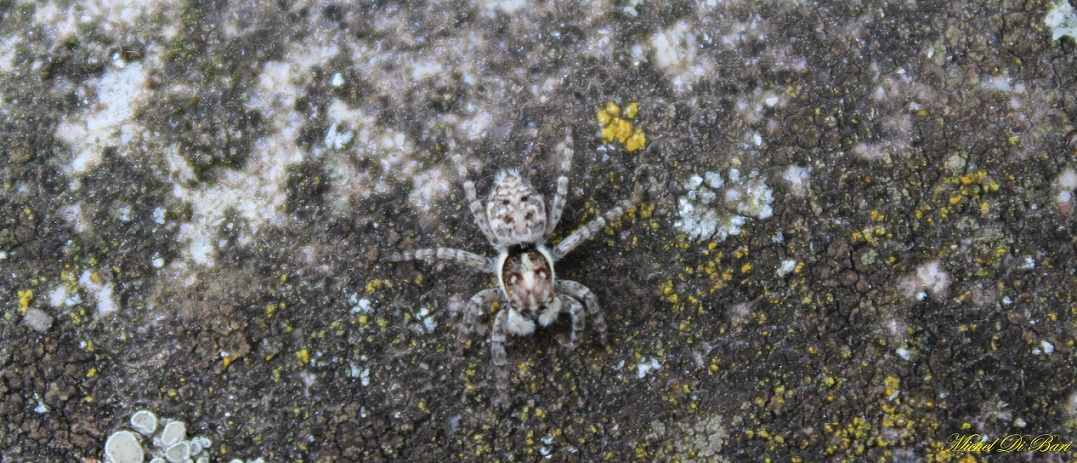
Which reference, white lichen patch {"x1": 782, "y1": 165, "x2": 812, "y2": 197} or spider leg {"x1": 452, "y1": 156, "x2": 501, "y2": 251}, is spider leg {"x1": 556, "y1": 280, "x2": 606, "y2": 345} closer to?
spider leg {"x1": 452, "y1": 156, "x2": 501, "y2": 251}

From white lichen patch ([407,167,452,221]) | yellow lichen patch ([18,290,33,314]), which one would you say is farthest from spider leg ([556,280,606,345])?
yellow lichen patch ([18,290,33,314])

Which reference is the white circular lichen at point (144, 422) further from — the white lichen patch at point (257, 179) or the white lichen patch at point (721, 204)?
the white lichen patch at point (721, 204)

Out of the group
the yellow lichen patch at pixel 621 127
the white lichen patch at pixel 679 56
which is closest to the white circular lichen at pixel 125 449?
the yellow lichen patch at pixel 621 127

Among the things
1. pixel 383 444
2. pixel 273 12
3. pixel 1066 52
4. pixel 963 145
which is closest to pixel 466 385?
pixel 383 444

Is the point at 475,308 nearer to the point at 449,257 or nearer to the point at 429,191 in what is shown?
the point at 449,257

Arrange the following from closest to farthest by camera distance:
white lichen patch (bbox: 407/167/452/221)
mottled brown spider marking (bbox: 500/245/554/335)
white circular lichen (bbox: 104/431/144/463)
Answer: mottled brown spider marking (bbox: 500/245/554/335)
white circular lichen (bbox: 104/431/144/463)
white lichen patch (bbox: 407/167/452/221)

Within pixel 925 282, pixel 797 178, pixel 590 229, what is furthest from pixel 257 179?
pixel 925 282

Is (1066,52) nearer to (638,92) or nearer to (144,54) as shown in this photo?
(638,92)

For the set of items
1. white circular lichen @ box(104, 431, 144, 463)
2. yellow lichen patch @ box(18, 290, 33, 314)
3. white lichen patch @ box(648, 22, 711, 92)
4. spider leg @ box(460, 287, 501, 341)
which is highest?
white lichen patch @ box(648, 22, 711, 92)
